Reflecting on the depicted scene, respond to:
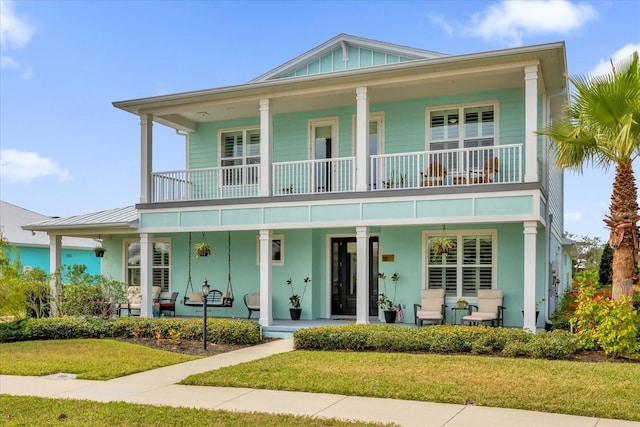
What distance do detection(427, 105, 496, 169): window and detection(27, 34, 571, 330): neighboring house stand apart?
1.1 inches

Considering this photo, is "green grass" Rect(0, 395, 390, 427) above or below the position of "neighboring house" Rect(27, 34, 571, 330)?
below

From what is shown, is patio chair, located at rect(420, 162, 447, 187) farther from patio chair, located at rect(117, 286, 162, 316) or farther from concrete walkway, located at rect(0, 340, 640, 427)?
patio chair, located at rect(117, 286, 162, 316)

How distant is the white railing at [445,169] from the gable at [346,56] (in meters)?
3.01

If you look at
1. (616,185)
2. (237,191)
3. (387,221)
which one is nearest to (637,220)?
(616,185)

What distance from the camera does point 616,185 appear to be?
1106 cm

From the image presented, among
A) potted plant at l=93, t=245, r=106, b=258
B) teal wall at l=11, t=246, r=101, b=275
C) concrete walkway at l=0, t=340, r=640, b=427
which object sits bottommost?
concrete walkway at l=0, t=340, r=640, b=427

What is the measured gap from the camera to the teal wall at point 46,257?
29.1m

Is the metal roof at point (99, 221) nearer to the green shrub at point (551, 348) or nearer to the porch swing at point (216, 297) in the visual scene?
the porch swing at point (216, 297)

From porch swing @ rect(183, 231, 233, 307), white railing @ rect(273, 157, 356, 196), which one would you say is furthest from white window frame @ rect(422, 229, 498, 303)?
porch swing @ rect(183, 231, 233, 307)

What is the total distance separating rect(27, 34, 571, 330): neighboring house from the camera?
1292 cm

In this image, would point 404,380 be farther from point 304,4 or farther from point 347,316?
point 304,4

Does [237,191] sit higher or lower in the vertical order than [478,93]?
lower

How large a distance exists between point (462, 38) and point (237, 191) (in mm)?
7812

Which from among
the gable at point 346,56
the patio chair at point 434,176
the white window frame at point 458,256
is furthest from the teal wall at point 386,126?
the white window frame at point 458,256
